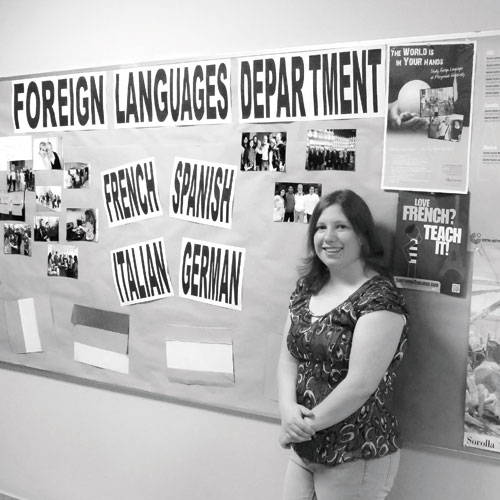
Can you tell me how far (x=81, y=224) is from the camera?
2.30 meters

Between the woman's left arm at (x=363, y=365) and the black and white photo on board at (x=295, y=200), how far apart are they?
0.45m

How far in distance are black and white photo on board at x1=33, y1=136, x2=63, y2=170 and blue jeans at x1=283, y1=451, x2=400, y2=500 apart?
55.9 inches

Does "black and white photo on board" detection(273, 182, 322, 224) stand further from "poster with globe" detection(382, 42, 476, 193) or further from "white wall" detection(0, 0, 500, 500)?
"white wall" detection(0, 0, 500, 500)

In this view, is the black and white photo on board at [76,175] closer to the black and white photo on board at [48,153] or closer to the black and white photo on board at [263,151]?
the black and white photo on board at [48,153]

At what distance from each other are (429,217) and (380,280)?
244 mm

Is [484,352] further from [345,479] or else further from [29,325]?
[29,325]

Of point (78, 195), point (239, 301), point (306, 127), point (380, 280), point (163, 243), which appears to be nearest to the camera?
point (380, 280)

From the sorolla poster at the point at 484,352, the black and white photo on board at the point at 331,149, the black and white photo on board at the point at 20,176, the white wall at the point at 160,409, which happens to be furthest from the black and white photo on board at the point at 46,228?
the sorolla poster at the point at 484,352

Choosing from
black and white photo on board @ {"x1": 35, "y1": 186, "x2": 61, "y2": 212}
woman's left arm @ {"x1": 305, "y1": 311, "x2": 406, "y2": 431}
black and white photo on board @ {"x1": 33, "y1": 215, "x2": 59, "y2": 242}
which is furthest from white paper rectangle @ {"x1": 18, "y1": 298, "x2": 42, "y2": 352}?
woman's left arm @ {"x1": 305, "y1": 311, "x2": 406, "y2": 431}

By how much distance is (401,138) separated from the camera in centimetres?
172

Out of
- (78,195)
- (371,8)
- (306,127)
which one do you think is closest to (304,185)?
(306,127)

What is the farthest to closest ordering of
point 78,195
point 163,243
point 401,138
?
point 78,195 → point 163,243 → point 401,138

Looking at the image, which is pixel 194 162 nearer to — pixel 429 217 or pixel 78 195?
pixel 78 195

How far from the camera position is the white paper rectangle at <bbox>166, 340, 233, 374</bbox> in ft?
6.70
